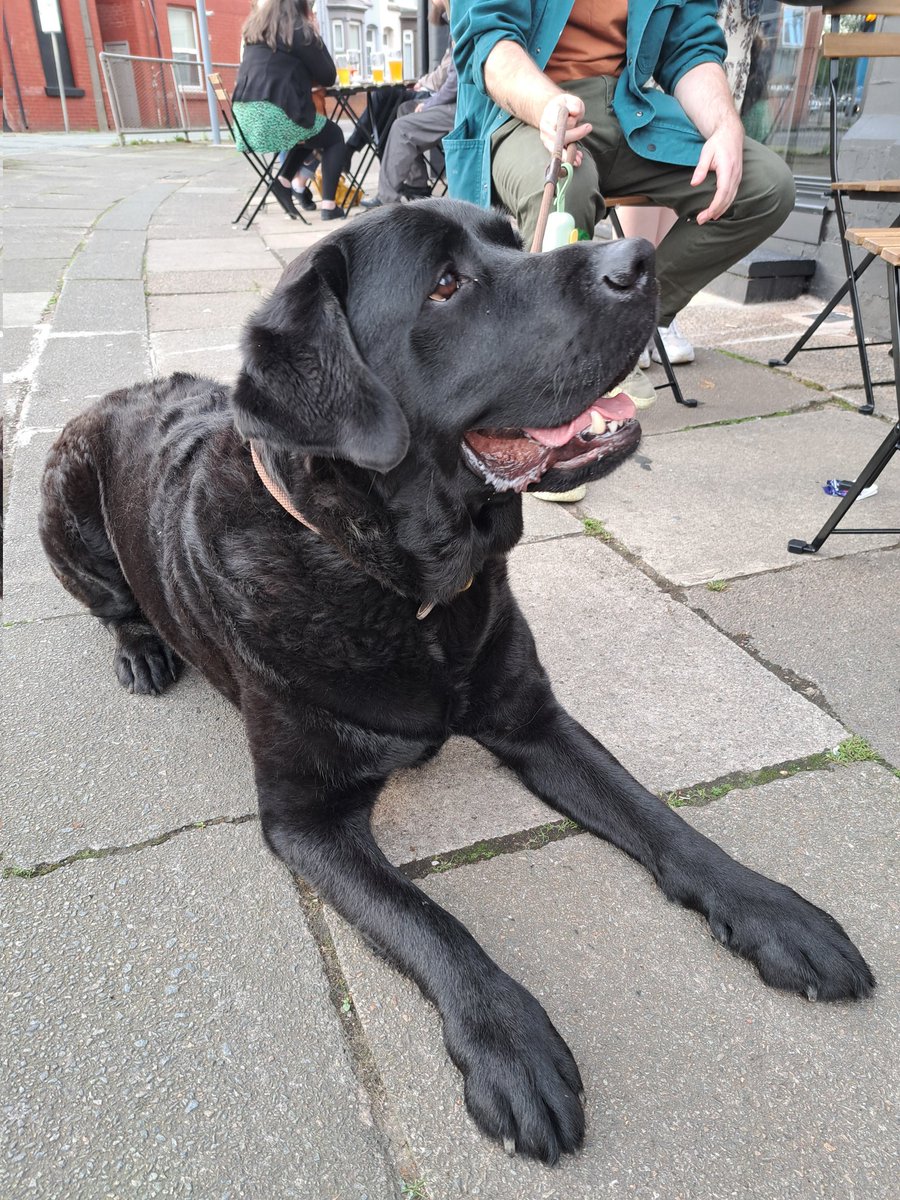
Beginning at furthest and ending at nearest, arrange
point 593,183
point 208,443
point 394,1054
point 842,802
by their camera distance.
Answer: point 593,183
point 208,443
point 842,802
point 394,1054

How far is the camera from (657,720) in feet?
7.80

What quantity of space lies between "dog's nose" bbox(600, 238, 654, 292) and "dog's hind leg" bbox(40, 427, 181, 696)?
70.8 inches

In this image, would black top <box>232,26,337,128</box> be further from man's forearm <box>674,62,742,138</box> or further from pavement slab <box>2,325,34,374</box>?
man's forearm <box>674,62,742,138</box>

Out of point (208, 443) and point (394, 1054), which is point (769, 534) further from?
point (394, 1054)

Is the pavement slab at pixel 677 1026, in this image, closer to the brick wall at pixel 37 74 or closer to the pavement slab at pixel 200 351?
the pavement slab at pixel 200 351

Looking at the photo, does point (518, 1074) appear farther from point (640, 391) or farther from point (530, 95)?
point (640, 391)

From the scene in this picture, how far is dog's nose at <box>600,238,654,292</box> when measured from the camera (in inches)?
66.8

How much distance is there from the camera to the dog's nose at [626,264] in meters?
1.70

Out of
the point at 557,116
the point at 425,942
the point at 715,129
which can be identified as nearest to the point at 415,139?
the point at 715,129

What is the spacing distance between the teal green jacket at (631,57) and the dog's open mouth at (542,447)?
2.14m

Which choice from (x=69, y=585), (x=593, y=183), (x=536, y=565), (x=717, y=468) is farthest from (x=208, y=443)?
(x=717, y=468)

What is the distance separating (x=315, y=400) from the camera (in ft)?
5.18

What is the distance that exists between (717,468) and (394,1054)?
297cm

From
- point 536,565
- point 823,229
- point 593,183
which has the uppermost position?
point 593,183
